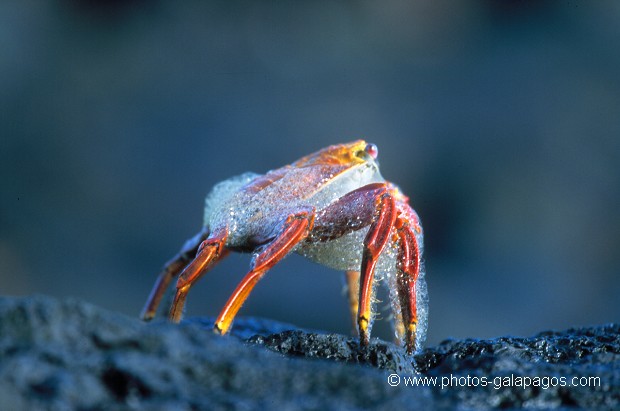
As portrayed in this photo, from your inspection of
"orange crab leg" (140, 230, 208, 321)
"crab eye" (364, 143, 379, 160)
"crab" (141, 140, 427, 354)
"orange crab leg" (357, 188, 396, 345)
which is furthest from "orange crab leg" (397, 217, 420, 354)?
"orange crab leg" (140, 230, 208, 321)

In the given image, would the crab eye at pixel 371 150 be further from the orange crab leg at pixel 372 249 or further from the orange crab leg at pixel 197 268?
the orange crab leg at pixel 197 268

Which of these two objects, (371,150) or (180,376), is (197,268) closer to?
(371,150)

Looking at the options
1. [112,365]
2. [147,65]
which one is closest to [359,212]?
[112,365]

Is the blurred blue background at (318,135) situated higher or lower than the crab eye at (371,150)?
higher

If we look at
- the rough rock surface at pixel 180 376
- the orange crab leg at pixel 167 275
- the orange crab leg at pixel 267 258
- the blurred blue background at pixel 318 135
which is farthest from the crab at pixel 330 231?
the blurred blue background at pixel 318 135

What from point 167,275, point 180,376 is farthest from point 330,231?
point 180,376

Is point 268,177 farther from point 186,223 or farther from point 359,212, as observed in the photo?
point 186,223

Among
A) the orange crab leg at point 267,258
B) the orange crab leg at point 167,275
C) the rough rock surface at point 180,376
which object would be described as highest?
the orange crab leg at point 167,275

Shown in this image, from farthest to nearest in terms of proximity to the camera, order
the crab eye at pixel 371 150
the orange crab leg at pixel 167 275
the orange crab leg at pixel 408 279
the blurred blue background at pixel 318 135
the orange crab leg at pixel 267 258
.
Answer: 1. the blurred blue background at pixel 318 135
2. the orange crab leg at pixel 167 275
3. the crab eye at pixel 371 150
4. the orange crab leg at pixel 408 279
5. the orange crab leg at pixel 267 258
